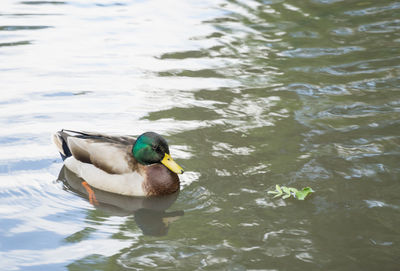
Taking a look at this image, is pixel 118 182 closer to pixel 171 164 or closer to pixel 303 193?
pixel 171 164

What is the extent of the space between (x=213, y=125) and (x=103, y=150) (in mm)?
1630

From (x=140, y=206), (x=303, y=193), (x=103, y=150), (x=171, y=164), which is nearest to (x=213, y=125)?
(x=171, y=164)

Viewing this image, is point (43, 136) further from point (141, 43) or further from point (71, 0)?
point (71, 0)

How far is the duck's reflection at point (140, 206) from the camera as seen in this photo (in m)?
5.95

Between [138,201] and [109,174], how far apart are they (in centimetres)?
40

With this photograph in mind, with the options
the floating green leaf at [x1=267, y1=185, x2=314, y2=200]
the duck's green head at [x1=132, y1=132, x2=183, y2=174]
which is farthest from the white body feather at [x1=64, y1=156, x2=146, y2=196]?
the floating green leaf at [x1=267, y1=185, x2=314, y2=200]

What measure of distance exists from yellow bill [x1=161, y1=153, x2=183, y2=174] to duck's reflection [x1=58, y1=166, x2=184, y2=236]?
0.95 feet

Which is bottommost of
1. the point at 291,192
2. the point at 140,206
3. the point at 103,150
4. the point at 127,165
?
the point at 140,206

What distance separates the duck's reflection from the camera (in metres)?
5.95

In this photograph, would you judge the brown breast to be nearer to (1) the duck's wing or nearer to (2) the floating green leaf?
(1) the duck's wing

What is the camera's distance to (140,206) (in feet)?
21.0

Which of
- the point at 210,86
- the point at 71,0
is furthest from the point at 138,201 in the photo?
the point at 71,0

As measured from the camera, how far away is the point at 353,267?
5051 millimetres

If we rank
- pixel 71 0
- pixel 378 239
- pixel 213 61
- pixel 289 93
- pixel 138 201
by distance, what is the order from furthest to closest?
1. pixel 71 0
2. pixel 213 61
3. pixel 289 93
4. pixel 138 201
5. pixel 378 239
